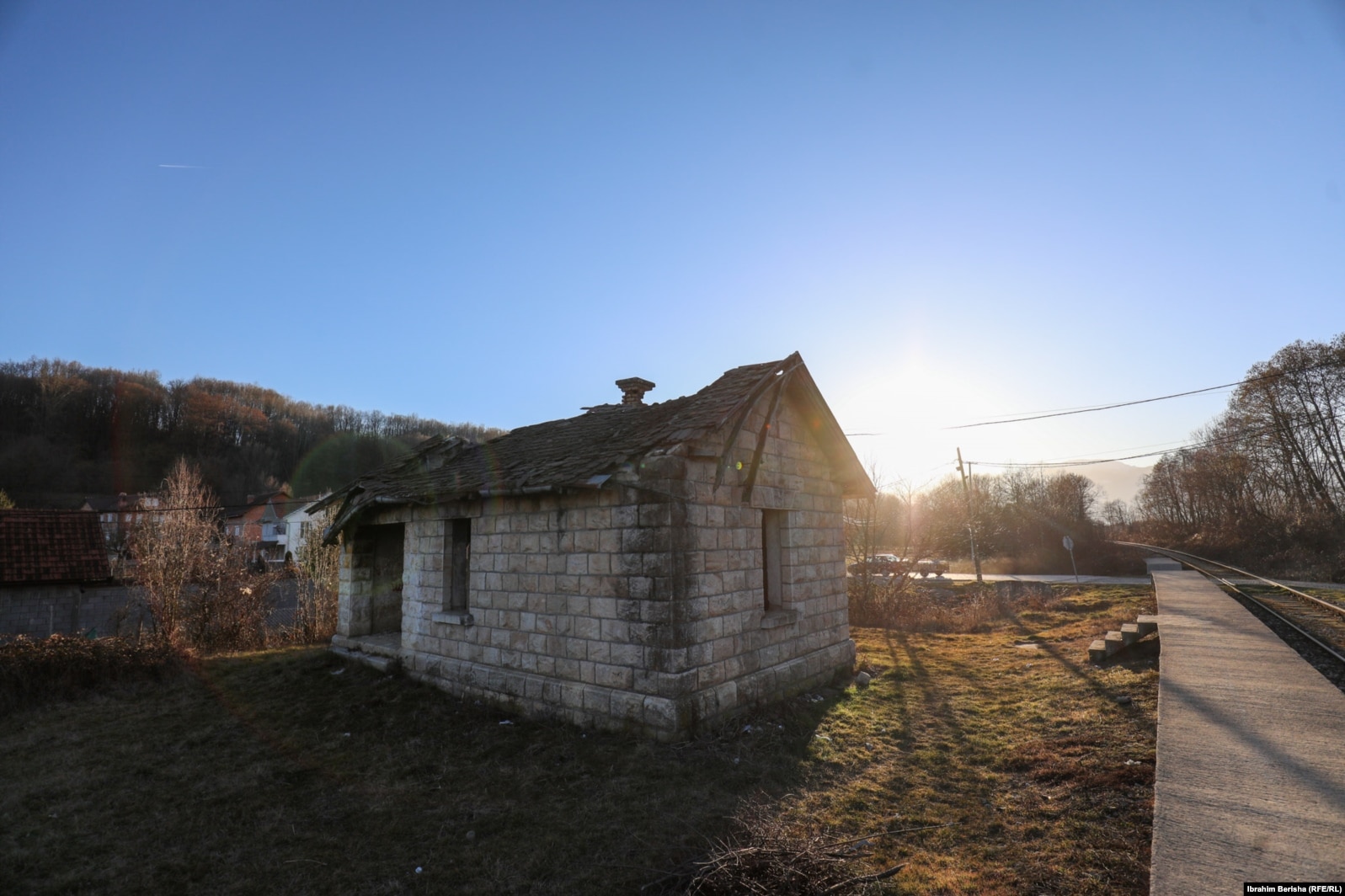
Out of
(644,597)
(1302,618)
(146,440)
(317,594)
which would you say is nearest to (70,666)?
(317,594)

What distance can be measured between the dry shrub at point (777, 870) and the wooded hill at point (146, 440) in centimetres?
4890

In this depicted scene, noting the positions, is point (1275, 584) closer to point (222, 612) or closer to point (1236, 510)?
point (1236, 510)

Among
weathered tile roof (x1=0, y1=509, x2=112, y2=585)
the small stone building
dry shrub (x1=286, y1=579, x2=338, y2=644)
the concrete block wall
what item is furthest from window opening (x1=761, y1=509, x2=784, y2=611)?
weathered tile roof (x1=0, y1=509, x2=112, y2=585)

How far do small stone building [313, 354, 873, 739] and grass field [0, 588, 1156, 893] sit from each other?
2.05 feet

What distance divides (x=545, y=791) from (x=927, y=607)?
16077 mm

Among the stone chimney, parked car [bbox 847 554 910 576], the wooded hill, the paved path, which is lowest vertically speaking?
the paved path

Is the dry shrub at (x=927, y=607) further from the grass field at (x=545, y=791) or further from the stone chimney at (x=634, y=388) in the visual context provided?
the stone chimney at (x=634, y=388)

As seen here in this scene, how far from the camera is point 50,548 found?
2034cm

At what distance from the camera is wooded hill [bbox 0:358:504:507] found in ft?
173

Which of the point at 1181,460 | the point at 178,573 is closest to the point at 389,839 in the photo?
the point at 178,573

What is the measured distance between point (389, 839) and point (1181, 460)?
200 ft

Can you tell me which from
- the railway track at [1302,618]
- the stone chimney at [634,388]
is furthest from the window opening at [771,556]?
the railway track at [1302,618]

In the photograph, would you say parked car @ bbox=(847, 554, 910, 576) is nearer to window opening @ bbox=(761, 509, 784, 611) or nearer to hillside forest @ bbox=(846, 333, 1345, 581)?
hillside forest @ bbox=(846, 333, 1345, 581)

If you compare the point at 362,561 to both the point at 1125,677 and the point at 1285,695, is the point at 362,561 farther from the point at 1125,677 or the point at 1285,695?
the point at 1285,695
